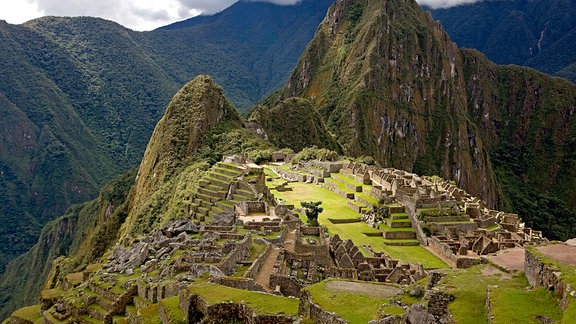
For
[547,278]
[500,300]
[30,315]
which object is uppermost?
[547,278]

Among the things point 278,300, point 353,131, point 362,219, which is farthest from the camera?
point 353,131

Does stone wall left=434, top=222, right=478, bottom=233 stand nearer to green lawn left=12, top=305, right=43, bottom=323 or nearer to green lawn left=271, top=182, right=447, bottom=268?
green lawn left=271, top=182, right=447, bottom=268

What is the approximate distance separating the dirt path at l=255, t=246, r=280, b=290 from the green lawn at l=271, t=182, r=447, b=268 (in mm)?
18392

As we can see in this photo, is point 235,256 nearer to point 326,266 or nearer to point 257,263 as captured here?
point 257,263

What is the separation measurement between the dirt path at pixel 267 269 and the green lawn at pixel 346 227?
18392mm

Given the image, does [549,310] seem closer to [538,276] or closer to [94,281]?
[538,276]

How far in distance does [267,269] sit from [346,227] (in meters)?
28.9

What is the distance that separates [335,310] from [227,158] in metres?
61.6

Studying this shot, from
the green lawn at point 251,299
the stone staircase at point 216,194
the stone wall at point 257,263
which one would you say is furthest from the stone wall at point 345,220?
the green lawn at point 251,299

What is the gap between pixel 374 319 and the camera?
11.7 metres

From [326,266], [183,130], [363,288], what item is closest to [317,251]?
[326,266]

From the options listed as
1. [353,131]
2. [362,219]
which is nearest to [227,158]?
[362,219]

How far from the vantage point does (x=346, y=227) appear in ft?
162

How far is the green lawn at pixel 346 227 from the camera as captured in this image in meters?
42.8
